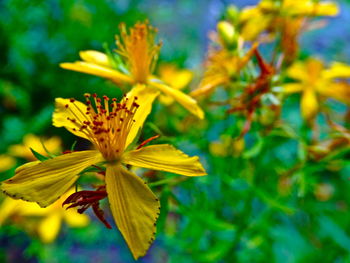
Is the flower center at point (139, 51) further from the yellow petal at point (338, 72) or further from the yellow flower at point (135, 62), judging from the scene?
the yellow petal at point (338, 72)

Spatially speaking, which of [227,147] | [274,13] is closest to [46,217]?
[227,147]

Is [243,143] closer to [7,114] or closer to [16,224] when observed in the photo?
[16,224]

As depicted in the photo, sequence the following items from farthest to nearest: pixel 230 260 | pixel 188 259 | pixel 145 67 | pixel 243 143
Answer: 1. pixel 188 259
2. pixel 230 260
3. pixel 243 143
4. pixel 145 67

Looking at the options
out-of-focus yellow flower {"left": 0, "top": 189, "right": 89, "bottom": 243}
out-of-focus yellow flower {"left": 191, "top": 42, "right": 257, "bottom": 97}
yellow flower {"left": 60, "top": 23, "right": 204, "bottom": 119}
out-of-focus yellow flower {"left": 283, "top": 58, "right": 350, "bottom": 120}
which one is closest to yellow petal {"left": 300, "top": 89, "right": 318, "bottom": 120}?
out-of-focus yellow flower {"left": 283, "top": 58, "right": 350, "bottom": 120}

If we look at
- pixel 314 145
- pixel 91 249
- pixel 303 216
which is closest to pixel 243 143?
pixel 314 145

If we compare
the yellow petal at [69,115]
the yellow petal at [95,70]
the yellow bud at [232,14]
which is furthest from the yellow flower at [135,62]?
the yellow bud at [232,14]

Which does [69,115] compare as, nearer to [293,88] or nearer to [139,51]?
[139,51]
